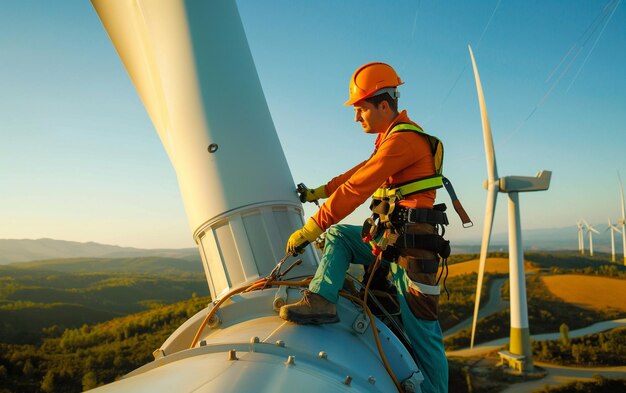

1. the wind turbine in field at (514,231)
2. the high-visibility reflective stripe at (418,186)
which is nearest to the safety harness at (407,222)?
the high-visibility reflective stripe at (418,186)

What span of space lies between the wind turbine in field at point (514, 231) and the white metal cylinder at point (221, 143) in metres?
18.8

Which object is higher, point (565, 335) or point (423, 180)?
point (423, 180)

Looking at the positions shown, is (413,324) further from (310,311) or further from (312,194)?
(312,194)

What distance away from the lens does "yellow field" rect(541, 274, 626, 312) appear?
50031 millimetres

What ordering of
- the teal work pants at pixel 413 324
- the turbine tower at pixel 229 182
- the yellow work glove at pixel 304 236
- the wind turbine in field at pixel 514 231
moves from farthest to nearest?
the wind turbine in field at pixel 514 231 < the yellow work glove at pixel 304 236 < the teal work pants at pixel 413 324 < the turbine tower at pixel 229 182

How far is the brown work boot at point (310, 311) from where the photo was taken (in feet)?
13.1

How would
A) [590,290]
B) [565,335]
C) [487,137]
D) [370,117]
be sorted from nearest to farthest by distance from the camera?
[370,117], [487,137], [565,335], [590,290]

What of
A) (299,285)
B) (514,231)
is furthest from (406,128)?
(514,231)

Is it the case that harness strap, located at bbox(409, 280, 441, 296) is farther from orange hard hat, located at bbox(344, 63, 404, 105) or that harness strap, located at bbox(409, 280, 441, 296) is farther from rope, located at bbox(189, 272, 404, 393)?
orange hard hat, located at bbox(344, 63, 404, 105)

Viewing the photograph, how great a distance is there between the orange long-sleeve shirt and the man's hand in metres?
1.42

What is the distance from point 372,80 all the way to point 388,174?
1172 millimetres

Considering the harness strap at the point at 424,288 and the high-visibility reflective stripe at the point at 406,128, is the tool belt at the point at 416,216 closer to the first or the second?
the harness strap at the point at 424,288

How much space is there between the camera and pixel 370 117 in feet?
17.3

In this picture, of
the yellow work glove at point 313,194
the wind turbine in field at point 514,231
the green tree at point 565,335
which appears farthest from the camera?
the green tree at point 565,335
